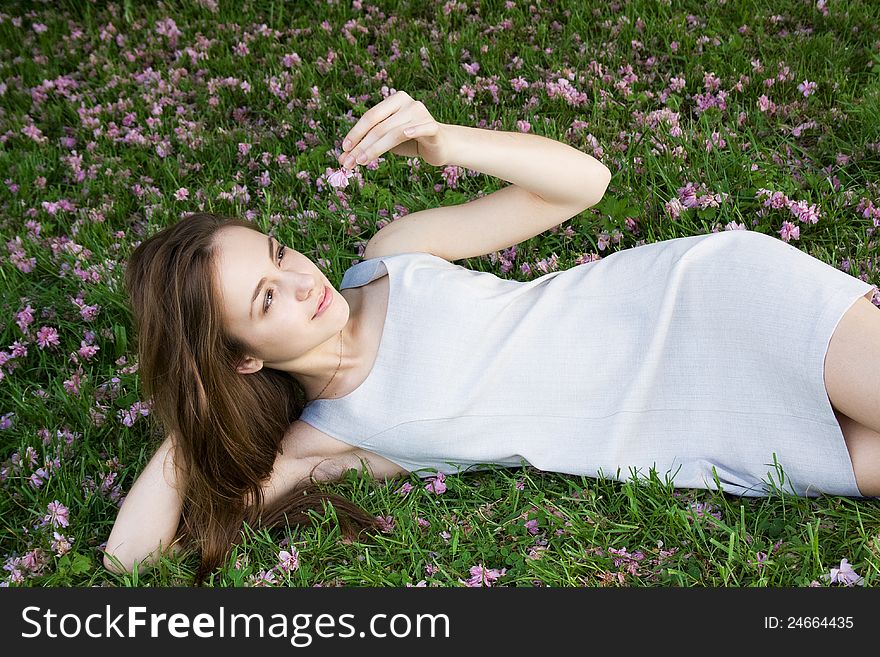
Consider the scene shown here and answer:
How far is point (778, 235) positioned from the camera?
12.7ft

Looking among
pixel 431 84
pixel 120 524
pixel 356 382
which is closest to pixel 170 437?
pixel 120 524

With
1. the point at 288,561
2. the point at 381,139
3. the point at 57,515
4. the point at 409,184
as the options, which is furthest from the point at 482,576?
the point at 409,184

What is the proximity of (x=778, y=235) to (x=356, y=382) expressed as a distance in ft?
6.34

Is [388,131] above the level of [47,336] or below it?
above

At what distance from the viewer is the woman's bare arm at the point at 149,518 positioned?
3154 mm

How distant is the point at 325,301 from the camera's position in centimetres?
296

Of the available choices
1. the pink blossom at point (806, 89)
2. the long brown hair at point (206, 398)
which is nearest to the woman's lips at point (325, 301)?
the long brown hair at point (206, 398)

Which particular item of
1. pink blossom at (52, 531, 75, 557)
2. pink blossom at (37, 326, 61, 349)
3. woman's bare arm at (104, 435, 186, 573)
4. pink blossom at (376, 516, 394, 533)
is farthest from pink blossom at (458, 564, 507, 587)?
pink blossom at (37, 326, 61, 349)

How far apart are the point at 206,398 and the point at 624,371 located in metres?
1.40

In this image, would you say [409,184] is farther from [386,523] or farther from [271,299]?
[386,523]

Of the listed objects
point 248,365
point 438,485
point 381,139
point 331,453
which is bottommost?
point 438,485

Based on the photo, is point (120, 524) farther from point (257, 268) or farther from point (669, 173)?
point (669, 173)

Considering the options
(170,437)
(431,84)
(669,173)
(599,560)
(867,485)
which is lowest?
(599,560)

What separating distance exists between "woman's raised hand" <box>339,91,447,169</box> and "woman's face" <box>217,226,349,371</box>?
398 mm
